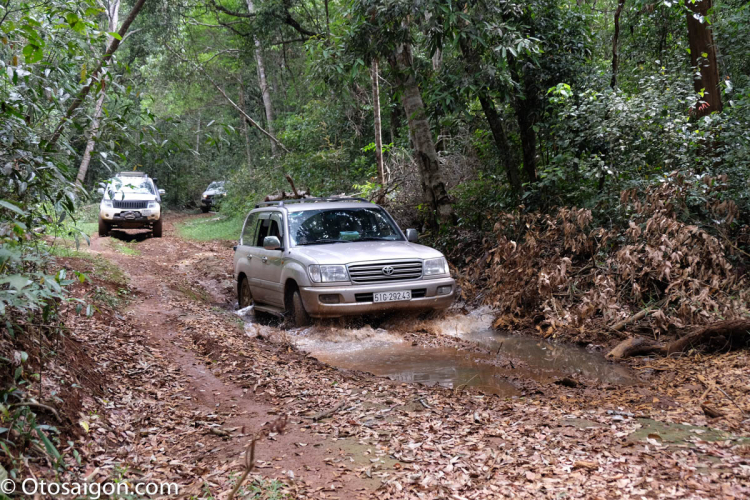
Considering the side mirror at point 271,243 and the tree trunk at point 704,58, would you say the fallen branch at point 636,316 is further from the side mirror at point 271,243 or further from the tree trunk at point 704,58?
the tree trunk at point 704,58

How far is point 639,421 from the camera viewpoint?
4328mm

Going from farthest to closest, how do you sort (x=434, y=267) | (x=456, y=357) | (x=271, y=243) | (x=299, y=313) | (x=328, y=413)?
(x=271, y=243) → (x=434, y=267) → (x=299, y=313) → (x=456, y=357) → (x=328, y=413)

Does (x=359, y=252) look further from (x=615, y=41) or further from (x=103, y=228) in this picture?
(x=103, y=228)

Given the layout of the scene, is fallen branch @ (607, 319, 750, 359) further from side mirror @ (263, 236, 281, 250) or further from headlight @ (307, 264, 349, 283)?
side mirror @ (263, 236, 281, 250)

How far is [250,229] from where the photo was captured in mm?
10086

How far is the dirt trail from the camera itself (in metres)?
3.42

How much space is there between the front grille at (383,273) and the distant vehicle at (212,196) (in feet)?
90.3

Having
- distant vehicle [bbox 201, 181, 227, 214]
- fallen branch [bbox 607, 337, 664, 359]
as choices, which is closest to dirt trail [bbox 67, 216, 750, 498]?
fallen branch [bbox 607, 337, 664, 359]

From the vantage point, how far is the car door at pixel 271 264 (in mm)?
8477

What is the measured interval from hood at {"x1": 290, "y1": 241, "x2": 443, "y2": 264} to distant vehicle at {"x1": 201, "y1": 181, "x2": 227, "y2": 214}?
2676 cm

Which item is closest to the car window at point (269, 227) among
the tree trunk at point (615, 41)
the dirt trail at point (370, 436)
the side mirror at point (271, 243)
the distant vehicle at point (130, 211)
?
the side mirror at point (271, 243)

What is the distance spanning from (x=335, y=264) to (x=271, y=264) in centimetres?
150

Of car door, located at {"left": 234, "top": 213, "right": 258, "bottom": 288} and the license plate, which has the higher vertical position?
car door, located at {"left": 234, "top": 213, "right": 258, "bottom": 288}

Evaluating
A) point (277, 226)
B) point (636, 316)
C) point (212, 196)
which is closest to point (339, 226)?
point (277, 226)
